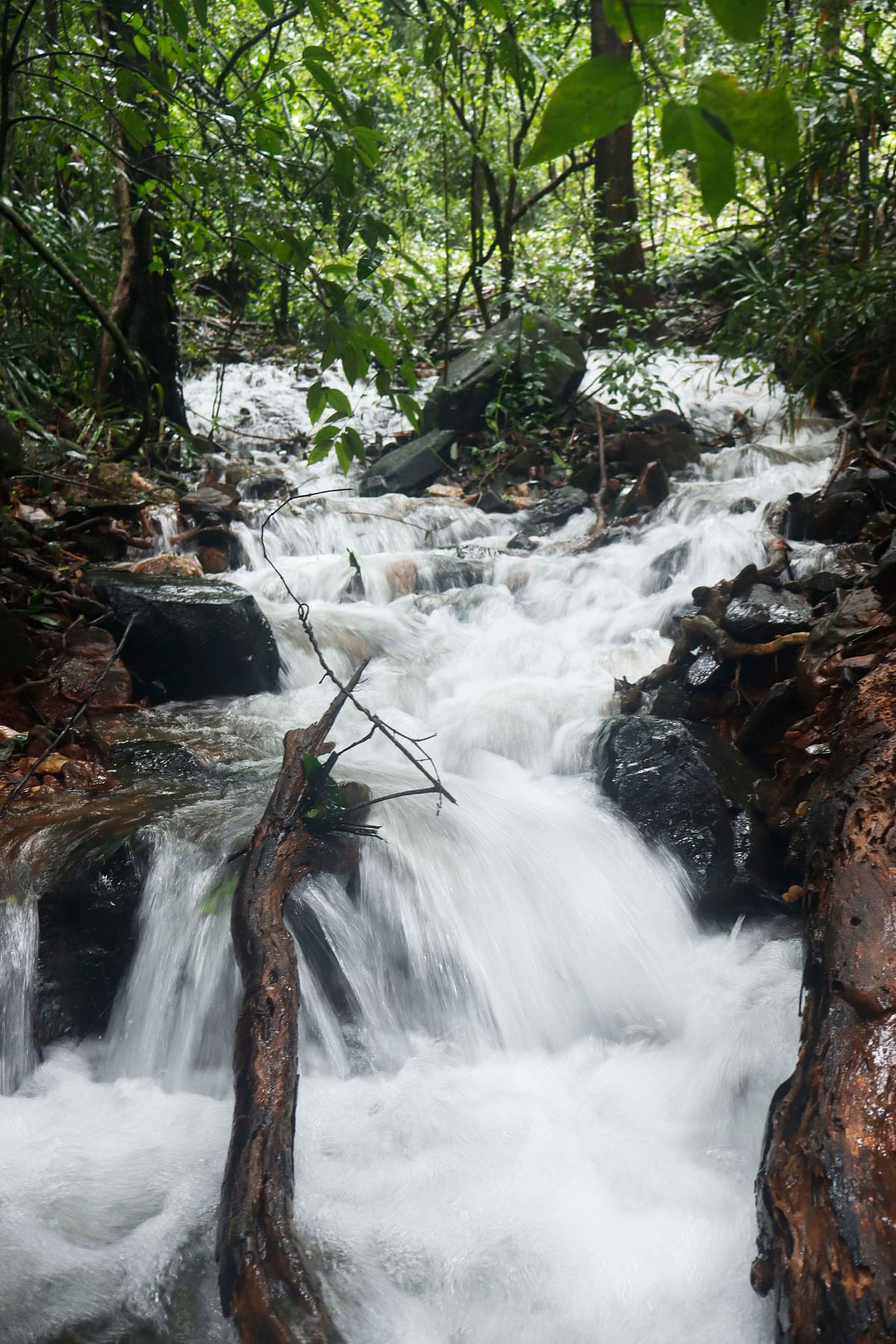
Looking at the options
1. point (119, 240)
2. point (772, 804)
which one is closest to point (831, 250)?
point (772, 804)

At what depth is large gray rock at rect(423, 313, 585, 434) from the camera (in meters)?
8.87

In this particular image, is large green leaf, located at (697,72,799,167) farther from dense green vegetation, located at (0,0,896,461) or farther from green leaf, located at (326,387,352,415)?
green leaf, located at (326,387,352,415)

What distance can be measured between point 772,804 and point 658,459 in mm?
4642

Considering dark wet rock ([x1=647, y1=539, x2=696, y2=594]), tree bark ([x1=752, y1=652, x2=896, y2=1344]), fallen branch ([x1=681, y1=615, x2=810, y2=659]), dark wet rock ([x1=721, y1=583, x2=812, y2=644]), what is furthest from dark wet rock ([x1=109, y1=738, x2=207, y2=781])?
dark wet rock ([x1=647, y1=539, x2=696, y2=594])

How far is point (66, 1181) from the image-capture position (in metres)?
2.21

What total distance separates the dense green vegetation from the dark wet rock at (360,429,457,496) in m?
0.79

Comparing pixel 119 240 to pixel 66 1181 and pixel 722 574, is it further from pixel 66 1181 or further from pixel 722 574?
pixel 66 1181

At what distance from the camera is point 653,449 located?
787cm

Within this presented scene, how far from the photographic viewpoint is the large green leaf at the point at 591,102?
60cm

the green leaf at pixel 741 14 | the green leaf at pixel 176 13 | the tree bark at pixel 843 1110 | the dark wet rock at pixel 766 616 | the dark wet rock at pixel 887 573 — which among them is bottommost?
the tree bark at pixel 843 1110

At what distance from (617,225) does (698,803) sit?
29.4ft

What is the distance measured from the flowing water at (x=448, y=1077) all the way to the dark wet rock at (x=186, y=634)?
19cm

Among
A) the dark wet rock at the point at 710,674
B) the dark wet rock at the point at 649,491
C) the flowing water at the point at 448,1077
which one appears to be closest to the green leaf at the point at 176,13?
the flowing water at the point at 448,1077

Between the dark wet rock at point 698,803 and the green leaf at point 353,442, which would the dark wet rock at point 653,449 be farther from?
the green leaf at point 353,442
